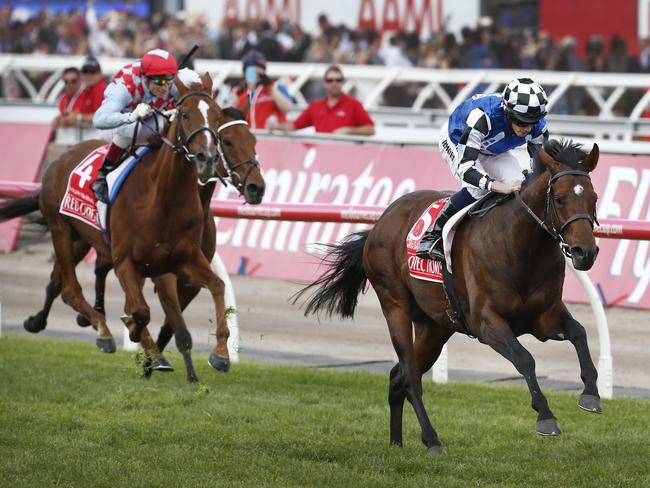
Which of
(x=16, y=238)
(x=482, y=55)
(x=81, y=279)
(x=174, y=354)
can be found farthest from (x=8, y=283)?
(x=482, y=55)

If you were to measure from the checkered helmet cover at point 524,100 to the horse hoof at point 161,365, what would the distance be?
291 centimetres

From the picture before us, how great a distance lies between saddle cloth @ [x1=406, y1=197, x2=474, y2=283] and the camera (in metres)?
6.94

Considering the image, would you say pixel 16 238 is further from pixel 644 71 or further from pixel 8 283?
pixel 644 71

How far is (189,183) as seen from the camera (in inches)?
336

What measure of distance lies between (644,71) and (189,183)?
10.2m

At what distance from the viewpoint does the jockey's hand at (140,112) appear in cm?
856

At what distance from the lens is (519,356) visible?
6.43m

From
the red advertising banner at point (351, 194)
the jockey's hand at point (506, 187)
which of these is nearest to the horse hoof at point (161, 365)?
the jockey's hand at point (506, 187)

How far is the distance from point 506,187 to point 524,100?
0.41 m

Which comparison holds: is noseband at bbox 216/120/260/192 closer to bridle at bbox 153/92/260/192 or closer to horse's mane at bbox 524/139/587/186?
bridle at bbox 153/92/260/192

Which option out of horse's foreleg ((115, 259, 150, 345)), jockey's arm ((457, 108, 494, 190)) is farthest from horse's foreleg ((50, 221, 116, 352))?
jockey's arm ((457, 108, 494, 190))

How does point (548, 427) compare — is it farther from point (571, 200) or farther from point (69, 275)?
point (69, 275)

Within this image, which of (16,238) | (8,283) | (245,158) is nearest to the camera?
(245,158)

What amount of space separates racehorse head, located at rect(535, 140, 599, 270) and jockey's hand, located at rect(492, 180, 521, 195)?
254 millimetres
